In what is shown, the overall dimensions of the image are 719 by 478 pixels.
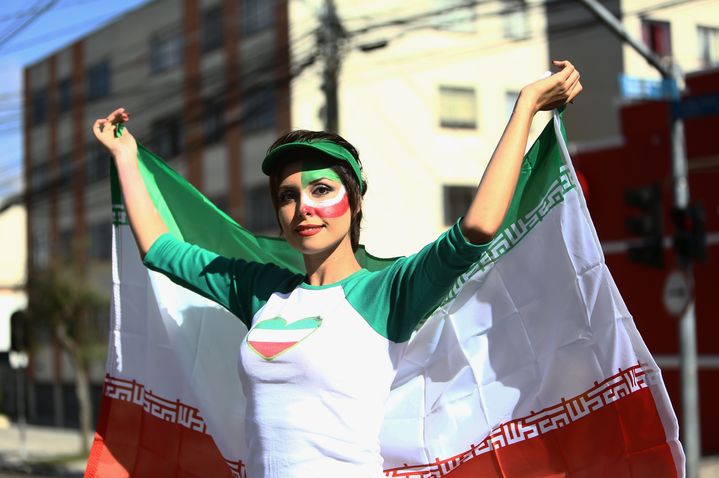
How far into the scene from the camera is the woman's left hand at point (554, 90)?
2.45m

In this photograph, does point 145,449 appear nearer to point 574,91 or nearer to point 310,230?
point 310,230

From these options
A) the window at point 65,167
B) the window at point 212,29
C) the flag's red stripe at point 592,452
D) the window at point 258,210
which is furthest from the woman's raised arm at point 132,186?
the window at point 65,167

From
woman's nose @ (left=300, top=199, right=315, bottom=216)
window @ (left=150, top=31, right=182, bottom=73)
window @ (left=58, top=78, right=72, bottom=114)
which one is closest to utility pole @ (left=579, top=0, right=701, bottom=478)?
woman's nose @ (left=300, top=199, right=315, bottom=216)

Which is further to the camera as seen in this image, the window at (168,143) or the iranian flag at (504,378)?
the window at (168,143)

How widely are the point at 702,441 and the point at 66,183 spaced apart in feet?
76.0

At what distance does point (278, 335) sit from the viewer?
8.09ft

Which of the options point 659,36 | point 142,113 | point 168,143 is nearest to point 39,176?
point 142,113

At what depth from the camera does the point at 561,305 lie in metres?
2.64

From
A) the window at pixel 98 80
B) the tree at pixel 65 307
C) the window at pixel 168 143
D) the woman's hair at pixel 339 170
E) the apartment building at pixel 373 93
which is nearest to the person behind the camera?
the woman's hair at pixel 339 170

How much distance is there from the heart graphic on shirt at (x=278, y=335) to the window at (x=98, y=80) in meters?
29.0

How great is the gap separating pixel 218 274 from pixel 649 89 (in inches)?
362

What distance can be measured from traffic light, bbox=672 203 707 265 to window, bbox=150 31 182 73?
19646 mm

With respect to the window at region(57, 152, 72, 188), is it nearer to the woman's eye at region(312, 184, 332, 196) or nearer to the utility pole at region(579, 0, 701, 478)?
the utility pole at region(579, 0, 701, 478)

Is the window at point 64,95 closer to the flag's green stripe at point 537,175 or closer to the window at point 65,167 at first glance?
the window at point 65,167
